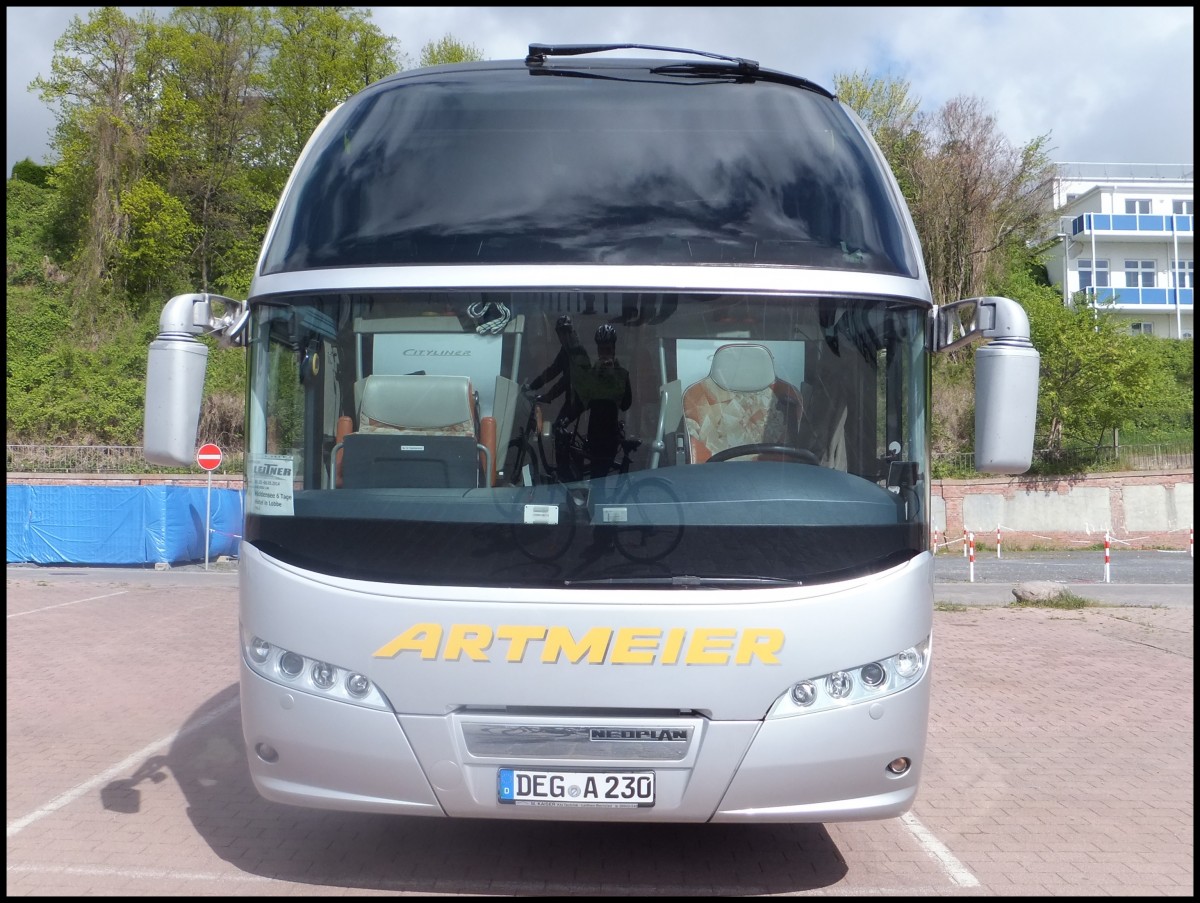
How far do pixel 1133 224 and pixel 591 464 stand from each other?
69.4m

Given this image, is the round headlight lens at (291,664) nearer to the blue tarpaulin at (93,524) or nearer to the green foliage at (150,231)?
the blue tarpaulin at (93,524)

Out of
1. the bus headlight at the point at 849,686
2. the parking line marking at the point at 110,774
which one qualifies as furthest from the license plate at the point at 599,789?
the parking line marking at the point at 110,774

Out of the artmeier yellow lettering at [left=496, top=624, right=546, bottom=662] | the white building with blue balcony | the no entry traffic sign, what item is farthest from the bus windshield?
the white building with blue balcony

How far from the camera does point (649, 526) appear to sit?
179 inches

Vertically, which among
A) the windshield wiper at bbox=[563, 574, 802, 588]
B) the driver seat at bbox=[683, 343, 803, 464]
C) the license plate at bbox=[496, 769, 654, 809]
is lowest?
the license plate at bbox=[496, 769, 654, 809]

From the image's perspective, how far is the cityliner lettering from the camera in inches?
175

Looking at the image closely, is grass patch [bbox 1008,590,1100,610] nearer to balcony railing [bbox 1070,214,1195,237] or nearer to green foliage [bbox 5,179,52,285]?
green foliage [bbox 5,179,52,285]

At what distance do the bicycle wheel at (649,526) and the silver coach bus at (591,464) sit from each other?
0.5 inches

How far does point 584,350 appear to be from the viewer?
475 cm

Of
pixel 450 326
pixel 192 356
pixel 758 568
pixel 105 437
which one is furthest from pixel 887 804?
pixel 105 437

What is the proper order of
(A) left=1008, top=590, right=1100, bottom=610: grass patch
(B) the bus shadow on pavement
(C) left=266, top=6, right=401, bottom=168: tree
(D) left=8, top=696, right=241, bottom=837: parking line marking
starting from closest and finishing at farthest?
(B) the bus shadow on pavement, (D) left=8, top=696, right=241, bottom=837: parking line marking, (A) left=1008, top=590, right=1100, bottom=610: grass patch, (C) left=266, top=6, right=401, bottom=168: tree

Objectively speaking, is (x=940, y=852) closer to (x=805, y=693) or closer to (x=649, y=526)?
(x=805, y=693)

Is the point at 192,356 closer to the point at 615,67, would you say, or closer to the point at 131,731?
the point at 615,67

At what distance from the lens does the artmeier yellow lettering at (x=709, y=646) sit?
4461 millimetres
